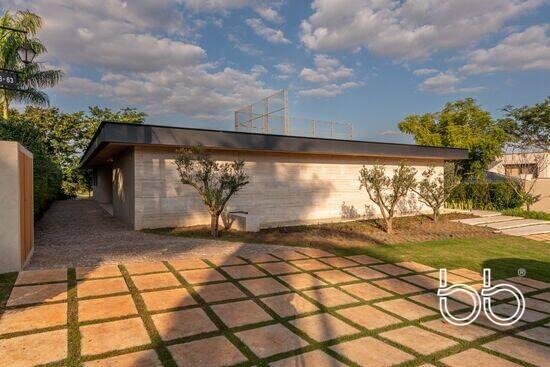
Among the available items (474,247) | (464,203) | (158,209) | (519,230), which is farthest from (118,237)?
(464,203)

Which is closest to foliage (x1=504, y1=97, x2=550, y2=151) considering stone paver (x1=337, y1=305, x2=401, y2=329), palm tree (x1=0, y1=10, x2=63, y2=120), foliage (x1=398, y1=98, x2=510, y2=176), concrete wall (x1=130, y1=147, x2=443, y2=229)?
foliage (x1=398, y1=98, x2=510, y2=176)

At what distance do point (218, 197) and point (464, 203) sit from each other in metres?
14.5

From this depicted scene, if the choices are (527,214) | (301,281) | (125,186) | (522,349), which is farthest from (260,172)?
(527,214)

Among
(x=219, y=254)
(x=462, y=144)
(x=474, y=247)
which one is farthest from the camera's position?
(x=462, y=144)

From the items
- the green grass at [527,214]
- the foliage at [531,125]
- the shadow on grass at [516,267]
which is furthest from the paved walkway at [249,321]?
the foliage at [531,125]

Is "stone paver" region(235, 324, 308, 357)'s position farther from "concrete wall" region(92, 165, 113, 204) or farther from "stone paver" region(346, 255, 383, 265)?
"concrete wall" region(92, 165, 113, 204)

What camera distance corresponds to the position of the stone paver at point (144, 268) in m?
5.43

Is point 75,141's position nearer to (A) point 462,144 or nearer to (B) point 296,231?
(B) point 296,231

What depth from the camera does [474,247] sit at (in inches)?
335

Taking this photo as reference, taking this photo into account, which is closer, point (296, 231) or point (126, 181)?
point (296, 231)

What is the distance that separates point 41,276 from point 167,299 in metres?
2.24

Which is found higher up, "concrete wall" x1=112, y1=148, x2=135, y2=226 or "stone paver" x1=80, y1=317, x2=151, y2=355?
"concrete wall" x1=112, y1=148, x2=135, y2=226

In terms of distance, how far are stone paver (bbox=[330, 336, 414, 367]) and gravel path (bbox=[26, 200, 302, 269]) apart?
4.01 metres

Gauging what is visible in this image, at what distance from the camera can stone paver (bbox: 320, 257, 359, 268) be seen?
246 inches
